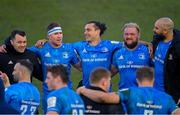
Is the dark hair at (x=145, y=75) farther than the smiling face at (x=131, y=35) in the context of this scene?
No

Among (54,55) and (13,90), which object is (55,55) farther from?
(13,90)

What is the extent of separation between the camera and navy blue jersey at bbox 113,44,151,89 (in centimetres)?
1041

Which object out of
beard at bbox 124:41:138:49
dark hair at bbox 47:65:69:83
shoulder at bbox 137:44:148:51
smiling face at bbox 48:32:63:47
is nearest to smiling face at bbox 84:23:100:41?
smiling face at bbox 48:32:63:47

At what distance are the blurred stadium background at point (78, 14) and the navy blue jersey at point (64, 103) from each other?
904 centimetres

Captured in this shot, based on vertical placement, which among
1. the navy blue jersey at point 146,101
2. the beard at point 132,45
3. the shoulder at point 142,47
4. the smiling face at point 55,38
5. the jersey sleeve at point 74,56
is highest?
the smiling face at point 55,38

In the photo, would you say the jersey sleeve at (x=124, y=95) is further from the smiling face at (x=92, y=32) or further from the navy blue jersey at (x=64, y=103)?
the smiling face at (x=92, y=32)

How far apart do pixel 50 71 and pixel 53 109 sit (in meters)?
0.53

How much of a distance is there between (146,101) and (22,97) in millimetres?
1675

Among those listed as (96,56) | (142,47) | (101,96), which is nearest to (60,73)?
(101,96)

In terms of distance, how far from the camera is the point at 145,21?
56.1 feet

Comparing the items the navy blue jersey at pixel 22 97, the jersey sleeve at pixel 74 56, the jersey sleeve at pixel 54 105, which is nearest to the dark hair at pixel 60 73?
the jersey sleeve at pixel 54 105

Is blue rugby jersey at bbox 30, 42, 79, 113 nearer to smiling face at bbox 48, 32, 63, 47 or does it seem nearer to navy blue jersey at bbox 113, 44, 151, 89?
smiling face at bbox 48, 32, 63, 47

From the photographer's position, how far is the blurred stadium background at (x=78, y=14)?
1678 cm

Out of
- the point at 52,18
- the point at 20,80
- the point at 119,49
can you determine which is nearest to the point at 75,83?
the point at 52,18
